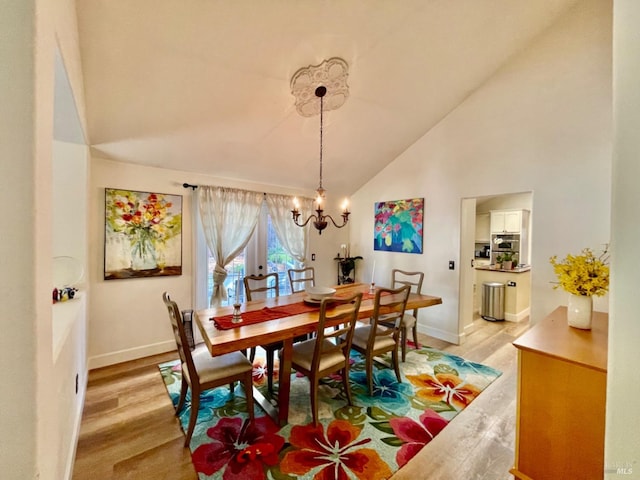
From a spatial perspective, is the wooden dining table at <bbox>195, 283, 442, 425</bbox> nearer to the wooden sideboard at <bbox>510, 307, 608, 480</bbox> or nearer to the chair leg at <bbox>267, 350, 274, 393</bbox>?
the chair leg at <bbox>267, 350, 274, 393</bbox>

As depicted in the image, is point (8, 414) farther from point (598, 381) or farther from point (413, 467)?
point (598, 381)

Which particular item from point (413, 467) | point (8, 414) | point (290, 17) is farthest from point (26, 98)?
point (413, 467)

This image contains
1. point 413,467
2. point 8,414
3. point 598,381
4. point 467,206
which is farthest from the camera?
point 467,206

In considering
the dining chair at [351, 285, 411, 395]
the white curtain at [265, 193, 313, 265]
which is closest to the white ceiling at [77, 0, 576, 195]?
the white curtain at [265, 193, 313, 265]

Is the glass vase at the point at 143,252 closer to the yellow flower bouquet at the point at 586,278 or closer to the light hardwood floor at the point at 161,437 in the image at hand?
the light hardwood floor at the point at 161,437

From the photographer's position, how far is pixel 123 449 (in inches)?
71.4

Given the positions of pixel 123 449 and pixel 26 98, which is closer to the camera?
pixel 26 98

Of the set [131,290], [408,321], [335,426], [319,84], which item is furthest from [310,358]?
[319,84]

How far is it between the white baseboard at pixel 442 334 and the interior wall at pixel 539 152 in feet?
0.05

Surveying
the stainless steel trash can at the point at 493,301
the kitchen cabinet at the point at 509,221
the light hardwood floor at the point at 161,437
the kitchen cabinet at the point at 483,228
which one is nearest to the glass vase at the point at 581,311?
the light hardwood floor at the point at 161,437

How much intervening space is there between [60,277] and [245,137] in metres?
2.12

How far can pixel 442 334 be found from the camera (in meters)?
3.74

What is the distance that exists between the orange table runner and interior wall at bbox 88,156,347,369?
152 centimetres

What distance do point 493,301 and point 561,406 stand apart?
3546 mm
